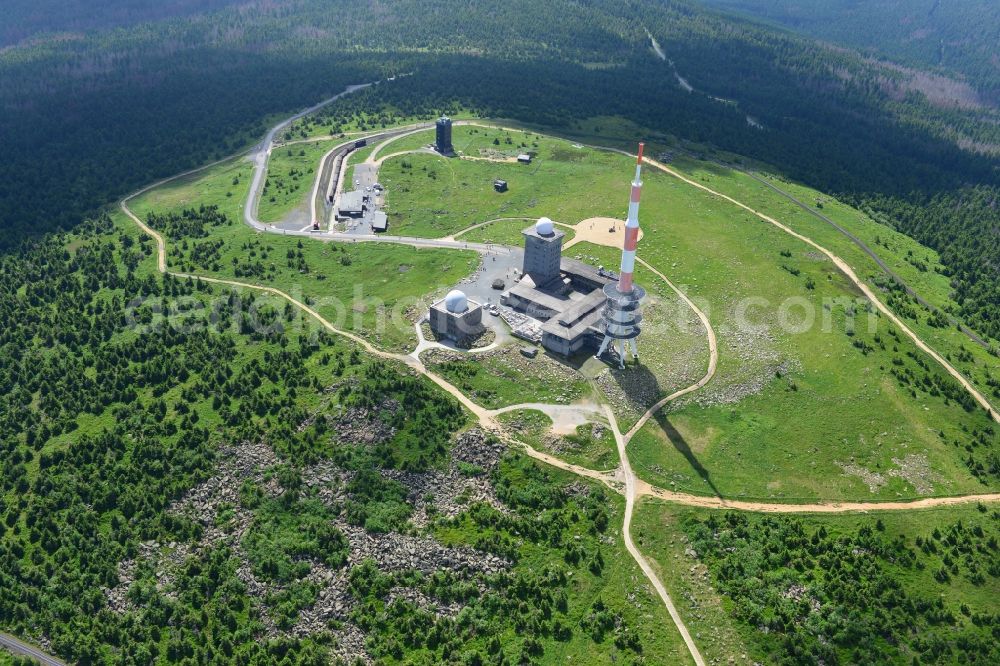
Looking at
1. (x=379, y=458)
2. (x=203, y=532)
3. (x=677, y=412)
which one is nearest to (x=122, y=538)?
(x=203, y=532)

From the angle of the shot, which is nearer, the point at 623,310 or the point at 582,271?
the point at 623,310

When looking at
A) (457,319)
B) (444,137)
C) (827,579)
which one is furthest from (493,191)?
(827,579)

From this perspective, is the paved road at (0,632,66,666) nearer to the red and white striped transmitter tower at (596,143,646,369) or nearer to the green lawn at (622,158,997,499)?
the green lawn at (622,158,997,499)

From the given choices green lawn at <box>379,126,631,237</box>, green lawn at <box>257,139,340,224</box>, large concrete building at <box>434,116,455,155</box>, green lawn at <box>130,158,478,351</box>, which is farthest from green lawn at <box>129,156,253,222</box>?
large concrete building at <box>434,116,455,155</box>

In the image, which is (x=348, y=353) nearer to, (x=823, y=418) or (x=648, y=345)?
(x=648, y=345)

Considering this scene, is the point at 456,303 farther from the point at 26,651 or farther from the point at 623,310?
the point at 26,651

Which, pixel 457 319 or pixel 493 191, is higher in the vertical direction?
pixel 457 319
